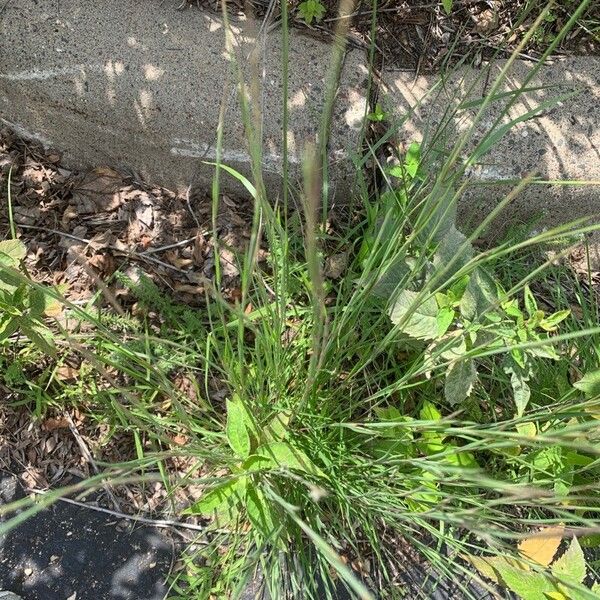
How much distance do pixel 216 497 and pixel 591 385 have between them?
921mm

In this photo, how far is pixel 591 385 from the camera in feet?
5.14

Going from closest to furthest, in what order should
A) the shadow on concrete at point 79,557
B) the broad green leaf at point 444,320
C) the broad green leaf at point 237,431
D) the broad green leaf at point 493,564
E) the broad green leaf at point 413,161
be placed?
the broad green leaf at point 237,431
the broad green leaf at point 444,320
the broad green leaf at point 493,564
the broad green leaf at point 413,161
the shadow on concrete at point 79,557

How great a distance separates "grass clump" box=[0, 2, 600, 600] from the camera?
1475mm

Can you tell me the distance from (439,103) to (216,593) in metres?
1.61

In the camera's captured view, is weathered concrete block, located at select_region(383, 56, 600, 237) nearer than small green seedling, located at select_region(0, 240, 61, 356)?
No

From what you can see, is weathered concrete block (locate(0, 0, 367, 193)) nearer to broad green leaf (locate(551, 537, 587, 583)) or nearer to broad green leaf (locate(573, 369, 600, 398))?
broad green leaf (locate(573, 369, 600, 398))

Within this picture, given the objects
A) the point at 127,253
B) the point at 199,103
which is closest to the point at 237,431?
the point at 127,253

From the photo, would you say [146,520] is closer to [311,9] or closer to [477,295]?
[477,295]

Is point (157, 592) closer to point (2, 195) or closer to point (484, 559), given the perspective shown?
point (484, 559)

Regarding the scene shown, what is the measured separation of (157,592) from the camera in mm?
1898

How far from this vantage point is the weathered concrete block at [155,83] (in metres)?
1.98

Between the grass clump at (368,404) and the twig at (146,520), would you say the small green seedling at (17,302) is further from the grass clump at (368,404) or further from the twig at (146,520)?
the twig at (146,520)

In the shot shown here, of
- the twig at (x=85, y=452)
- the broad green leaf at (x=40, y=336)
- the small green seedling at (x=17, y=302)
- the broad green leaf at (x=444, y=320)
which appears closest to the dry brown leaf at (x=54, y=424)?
the twig at (x=85, y=452)

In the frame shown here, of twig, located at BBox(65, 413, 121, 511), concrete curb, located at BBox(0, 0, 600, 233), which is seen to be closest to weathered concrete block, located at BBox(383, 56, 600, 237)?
concrete curb, located at BBox(0, 0, 600, 233)
